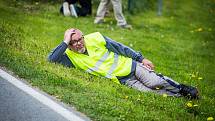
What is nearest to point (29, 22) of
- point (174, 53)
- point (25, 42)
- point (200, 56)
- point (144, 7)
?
point (25, 42)

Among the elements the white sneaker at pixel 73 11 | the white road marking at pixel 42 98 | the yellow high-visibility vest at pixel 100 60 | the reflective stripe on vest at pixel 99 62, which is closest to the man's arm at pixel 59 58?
the yellow high-visibility vest at pixel 100 60

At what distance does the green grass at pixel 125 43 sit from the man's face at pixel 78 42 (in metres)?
0.38

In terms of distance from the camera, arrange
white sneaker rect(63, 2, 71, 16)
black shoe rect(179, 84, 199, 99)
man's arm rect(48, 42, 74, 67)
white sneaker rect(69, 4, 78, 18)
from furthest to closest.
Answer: white sneaker rect(69, 4, 78, 18) < white sneaker rect(63, 2, 71, 16) < man's arm rect(48, 42, 74, 67) < black shoe rect(179, 84, 199, 99)

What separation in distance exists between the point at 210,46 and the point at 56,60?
6.02 metres

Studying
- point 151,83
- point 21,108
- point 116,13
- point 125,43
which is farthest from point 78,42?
point 116,13

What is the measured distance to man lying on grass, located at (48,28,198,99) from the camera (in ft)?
22.8

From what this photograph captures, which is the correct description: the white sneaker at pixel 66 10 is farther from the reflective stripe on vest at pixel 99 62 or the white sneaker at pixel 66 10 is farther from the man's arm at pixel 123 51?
the reflective stripe on vest at pixel 99 62

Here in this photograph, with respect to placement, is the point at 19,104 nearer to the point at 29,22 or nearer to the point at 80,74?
the point at 80,74

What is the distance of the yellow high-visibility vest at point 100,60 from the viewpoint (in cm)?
715

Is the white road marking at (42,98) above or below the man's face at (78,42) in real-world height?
below

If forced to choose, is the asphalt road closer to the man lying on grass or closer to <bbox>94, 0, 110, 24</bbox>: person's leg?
the man lying on grass

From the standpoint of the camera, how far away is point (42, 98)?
243 inches

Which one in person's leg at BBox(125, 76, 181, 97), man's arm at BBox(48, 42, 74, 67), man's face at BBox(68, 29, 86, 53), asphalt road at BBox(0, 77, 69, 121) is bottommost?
person's leg at BBox(125, 76, 181, 97)

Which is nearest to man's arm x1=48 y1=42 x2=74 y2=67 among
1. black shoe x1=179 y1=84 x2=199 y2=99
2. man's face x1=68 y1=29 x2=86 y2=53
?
man's face x1=68 y1=29 x2=86 y2=53
